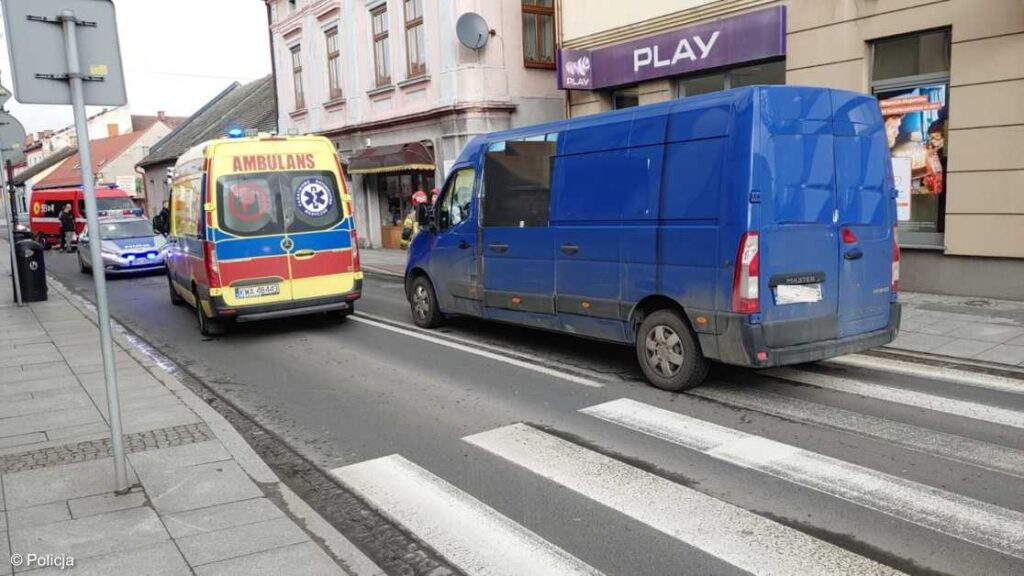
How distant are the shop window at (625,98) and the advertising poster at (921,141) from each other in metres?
5.44

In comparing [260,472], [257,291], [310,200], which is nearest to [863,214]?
[260,472]

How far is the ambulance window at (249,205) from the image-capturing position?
9.66 meters

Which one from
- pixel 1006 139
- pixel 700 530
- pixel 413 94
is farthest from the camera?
pixel 413 94

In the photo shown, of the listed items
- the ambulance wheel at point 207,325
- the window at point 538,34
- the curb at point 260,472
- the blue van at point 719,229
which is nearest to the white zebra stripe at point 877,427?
the blue van at point 719,229

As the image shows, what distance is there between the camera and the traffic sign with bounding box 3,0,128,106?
402cm

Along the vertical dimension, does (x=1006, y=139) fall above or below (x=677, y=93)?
below

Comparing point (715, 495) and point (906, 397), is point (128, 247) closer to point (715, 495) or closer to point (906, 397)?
point (906, 397)

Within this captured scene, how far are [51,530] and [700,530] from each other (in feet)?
10.9

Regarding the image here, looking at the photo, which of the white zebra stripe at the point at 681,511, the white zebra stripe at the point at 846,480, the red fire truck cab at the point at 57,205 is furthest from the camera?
the red fire truck cab at the point at 57,205

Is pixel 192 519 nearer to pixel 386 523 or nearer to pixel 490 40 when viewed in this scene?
pixel 386 523

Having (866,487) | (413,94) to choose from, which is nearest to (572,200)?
(866,487)

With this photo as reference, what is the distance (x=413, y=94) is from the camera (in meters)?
21.3

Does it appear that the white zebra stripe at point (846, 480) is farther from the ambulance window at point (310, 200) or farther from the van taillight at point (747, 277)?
the ambulance window at point (310, 200)

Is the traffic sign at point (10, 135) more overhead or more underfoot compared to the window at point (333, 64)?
more underfoot
